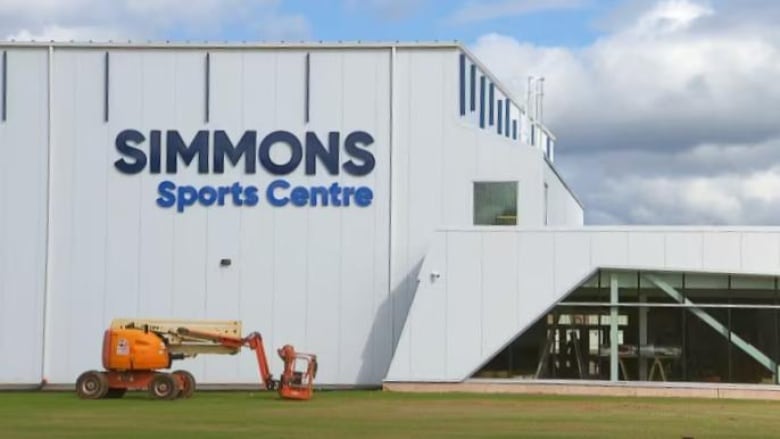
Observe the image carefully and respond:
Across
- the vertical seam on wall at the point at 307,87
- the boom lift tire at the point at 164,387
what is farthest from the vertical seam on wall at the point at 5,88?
the boom lift tire at the point at 164,387

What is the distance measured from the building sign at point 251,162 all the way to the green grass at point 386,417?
7.49 meters

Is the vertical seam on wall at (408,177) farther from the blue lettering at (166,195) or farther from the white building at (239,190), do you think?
the blue lettering at (166,195)

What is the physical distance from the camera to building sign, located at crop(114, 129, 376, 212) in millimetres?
45781

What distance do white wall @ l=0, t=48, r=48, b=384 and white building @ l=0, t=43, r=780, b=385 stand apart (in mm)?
45

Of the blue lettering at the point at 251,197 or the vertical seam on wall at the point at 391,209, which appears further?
the blue lettering at the point at 251,197

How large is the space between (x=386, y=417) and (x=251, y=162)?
16944 mm

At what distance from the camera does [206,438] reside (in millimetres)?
24969

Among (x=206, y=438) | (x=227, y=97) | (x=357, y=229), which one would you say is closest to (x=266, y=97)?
(x=227, y=97)

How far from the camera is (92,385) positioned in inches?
1507

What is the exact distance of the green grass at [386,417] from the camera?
26531mm

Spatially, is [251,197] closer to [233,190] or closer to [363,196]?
[233,190]

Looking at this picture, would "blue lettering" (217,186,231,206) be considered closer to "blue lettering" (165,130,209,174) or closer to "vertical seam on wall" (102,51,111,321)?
"blue lettering" (165,130,209,174)

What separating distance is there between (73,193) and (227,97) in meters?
5.76

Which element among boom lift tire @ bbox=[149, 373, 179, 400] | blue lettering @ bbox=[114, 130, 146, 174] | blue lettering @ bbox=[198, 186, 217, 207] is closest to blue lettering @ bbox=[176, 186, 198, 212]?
blue lettering @ bbox=[198, 186, 217, 207]
